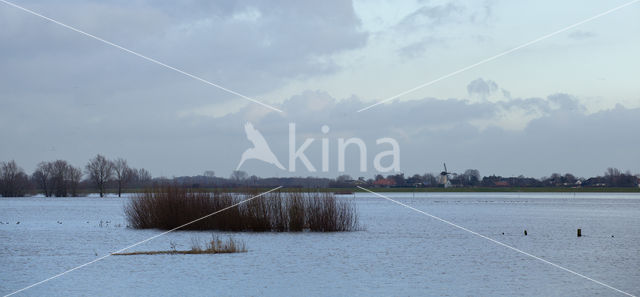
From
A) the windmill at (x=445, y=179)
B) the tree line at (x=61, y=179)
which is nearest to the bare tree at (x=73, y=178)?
the tree line at (x=61, y=179)

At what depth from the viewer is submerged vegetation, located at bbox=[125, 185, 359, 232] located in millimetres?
34719

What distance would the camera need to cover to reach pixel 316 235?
110 ft

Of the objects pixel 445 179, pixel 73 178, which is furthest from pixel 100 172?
pixel 445 179

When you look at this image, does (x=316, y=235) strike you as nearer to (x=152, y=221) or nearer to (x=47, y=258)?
(x=152, y=221)

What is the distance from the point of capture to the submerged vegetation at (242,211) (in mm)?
34719

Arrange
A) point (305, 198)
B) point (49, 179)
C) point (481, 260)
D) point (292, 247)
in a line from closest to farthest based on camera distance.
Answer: point (481, 260) < point (292, 247) < point (305, 198) < point (49, 179)

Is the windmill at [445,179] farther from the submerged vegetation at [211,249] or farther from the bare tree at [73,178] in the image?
the submerged vegetation at [211,249]

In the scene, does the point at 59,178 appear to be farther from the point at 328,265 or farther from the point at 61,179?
the point at 328,265

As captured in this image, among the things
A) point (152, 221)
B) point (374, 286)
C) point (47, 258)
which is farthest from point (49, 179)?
point (374, 286)

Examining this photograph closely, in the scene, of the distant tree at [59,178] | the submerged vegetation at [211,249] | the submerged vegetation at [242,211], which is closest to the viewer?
the submerged vegetation at [211,249]

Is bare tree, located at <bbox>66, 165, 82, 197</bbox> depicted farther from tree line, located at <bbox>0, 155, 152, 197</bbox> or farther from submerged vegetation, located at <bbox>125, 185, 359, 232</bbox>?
submerged vegetation, located at <bbox>125, 185, 359, 232</bbox>

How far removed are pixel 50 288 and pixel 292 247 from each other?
12.1 metres

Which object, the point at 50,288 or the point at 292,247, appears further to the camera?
the point at 292,247

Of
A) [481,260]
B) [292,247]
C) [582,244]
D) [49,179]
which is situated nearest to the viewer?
[481,260]
